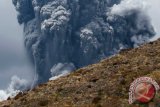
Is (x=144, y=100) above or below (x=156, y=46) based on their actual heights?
below

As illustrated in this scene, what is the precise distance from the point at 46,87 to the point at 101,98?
7.17 m

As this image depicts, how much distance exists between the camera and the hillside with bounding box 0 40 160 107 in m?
37.1

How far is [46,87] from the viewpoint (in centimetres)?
4275

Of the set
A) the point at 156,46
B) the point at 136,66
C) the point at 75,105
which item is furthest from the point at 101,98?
the point at 156,46

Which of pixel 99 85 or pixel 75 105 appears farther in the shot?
pixel 99 85

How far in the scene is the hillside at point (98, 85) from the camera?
122 feet

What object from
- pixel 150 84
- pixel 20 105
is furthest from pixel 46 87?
pixel 150 84

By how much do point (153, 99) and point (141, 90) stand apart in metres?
0.75

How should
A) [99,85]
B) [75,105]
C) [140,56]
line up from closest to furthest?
[75,105] → [99,85] → [140,56]

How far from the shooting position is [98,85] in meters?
40.2

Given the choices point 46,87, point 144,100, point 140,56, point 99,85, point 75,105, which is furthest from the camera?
point 140,56

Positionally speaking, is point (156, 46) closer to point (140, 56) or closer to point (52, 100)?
point (140, 56)

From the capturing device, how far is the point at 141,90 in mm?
27203

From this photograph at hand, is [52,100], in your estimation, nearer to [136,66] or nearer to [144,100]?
[136,66]
